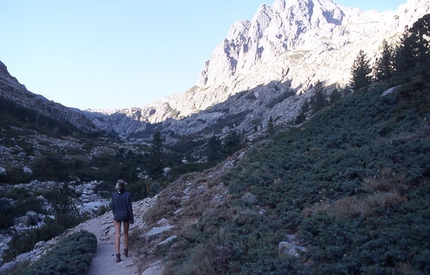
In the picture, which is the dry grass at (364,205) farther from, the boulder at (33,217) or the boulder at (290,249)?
the boulder at (33,217)

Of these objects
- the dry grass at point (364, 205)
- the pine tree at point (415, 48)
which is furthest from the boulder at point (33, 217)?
the pine tree at point (415, 48)

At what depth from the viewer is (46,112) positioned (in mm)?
85062

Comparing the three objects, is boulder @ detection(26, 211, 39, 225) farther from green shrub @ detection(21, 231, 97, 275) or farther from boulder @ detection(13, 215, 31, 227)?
green shrub @ detection(21, 231, 97, 275)

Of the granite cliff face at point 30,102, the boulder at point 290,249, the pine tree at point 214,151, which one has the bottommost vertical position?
the boulder at point 290,249

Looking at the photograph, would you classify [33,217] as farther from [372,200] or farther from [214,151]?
[214,151]

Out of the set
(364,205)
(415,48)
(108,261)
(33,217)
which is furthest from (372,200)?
(415,48)

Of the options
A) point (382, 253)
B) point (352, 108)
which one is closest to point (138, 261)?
point (382, 253)

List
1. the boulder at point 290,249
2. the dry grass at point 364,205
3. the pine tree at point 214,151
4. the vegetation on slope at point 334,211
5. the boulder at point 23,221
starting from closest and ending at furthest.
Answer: the vegetation on slope at point 334,211 < the boulder at point 290,249 < the dry grass at point 364,205 < the boulder at point 23,221 < the pine tree at point 214,151

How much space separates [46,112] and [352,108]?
284 ft

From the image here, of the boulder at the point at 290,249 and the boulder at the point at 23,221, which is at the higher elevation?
the boulder at the point at 23,221

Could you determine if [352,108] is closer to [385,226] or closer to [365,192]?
[365,192]

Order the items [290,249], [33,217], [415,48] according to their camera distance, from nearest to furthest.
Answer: [290,249]
[33,217]
[415,48]

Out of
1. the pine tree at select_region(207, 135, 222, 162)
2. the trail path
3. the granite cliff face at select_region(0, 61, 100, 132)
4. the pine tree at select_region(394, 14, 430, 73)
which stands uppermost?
the granite cliff face at select_region(0, 61, 100, 132)

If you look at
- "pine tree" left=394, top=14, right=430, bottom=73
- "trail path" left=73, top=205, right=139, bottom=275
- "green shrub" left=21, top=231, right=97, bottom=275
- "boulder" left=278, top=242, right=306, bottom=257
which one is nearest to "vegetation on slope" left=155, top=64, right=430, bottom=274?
"boulder" left=278, top=242, right=306, bottom=257
